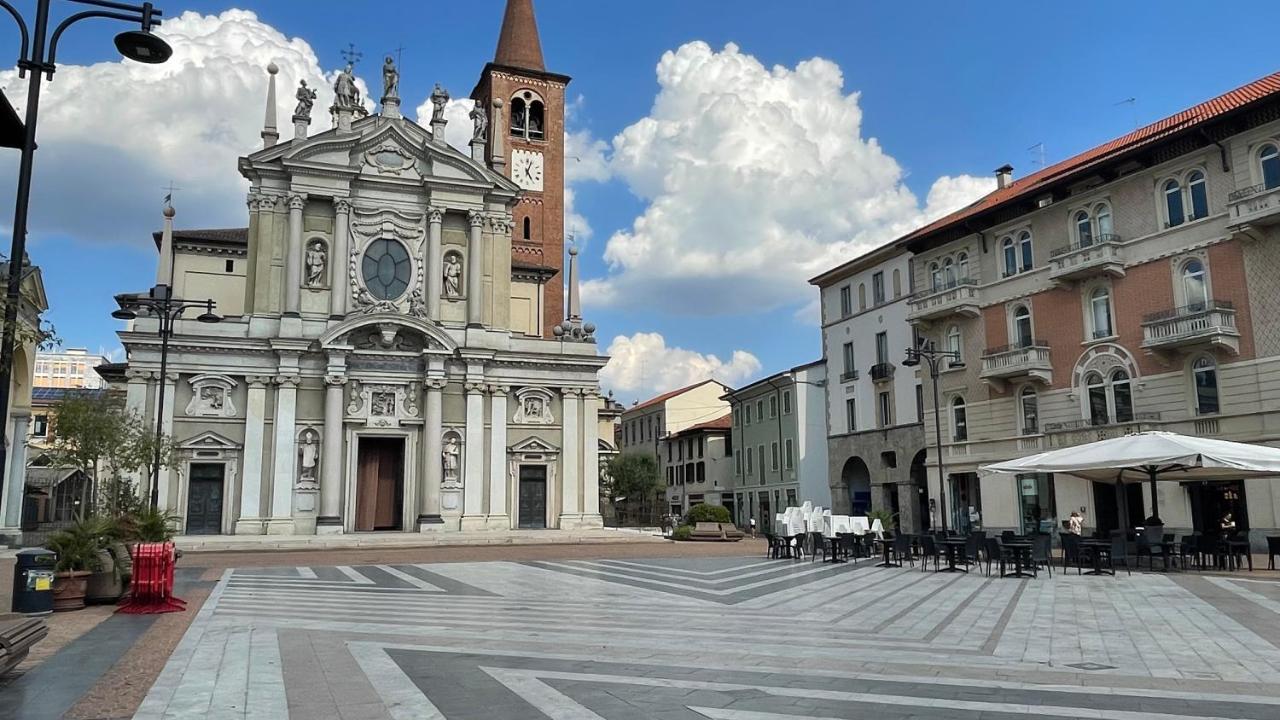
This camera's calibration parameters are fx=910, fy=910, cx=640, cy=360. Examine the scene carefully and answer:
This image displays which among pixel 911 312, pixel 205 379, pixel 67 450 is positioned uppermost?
pixel 911 312

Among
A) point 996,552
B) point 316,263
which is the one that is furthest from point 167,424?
point 996,552

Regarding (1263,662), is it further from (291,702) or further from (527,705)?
(291,702)

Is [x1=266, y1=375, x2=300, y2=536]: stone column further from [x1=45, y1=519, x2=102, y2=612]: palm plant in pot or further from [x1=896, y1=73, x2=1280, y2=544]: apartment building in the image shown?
[x1=896, y1=73, x2=1280, y2=544]: apartment building

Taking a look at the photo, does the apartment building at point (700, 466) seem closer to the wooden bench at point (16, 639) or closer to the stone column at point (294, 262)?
the stone column at point (294, 262)

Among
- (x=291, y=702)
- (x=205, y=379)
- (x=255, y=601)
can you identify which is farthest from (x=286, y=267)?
(x=291, y=702)

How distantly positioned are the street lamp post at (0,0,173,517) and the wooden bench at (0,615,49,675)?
5.79 ft

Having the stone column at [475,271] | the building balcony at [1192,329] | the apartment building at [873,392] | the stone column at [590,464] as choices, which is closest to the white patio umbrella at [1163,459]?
the building balcony at [1192,329]

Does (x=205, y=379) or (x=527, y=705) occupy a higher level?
(x=205, y=379)

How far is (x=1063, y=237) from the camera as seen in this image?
33.4m

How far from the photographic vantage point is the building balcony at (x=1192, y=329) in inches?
1067

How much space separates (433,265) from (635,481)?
28.7 m

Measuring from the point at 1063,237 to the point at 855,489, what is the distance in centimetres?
1855

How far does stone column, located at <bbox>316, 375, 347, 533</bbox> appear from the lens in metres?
35.8

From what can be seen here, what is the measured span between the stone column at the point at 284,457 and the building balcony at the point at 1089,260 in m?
29.4
